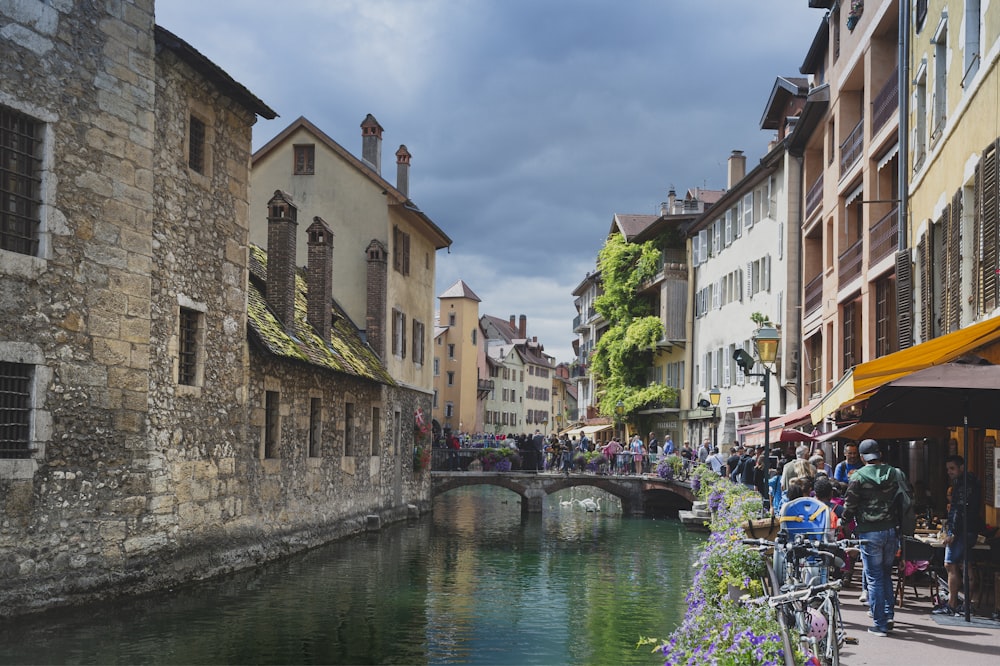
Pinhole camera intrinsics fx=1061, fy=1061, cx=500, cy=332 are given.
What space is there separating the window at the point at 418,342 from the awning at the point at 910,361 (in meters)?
23.0

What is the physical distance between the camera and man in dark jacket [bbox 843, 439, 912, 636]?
9.24 m

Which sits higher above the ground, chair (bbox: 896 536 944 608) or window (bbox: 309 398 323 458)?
window (bbox: 309 398 323 458)

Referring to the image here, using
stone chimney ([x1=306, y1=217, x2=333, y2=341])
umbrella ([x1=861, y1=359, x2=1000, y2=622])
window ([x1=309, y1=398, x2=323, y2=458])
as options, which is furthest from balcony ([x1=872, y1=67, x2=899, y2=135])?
window ([x1=309, y1=398, x2=323, y2=458])

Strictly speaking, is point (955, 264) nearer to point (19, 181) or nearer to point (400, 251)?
point (19, 181)

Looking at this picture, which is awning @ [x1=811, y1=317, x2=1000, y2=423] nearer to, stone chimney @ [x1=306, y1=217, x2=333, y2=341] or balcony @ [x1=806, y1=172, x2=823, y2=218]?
stone chimney @ [x1=306, y1=217, x2=333, y2=341]

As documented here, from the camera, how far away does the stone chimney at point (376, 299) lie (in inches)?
1166

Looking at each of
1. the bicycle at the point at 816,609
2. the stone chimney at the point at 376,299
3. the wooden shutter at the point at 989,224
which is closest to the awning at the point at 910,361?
the wooden shutter at the point at 989,224

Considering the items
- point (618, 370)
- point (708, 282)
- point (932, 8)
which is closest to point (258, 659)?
point (932, 8)

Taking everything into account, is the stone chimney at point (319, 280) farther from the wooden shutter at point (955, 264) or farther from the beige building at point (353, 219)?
the wooden shutter at point (955, 264)

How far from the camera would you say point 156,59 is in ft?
51.9

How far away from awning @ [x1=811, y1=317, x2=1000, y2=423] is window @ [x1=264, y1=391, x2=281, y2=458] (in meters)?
12.2

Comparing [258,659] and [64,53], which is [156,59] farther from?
[258,659]

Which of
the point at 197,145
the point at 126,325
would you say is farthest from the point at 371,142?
the point at 126,325

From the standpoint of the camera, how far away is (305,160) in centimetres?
3114
